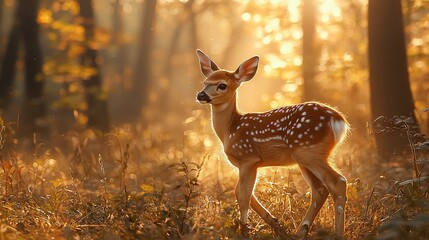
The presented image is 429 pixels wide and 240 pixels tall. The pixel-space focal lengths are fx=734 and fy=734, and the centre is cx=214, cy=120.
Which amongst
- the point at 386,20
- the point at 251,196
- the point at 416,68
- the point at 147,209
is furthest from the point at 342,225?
the point at 416,68

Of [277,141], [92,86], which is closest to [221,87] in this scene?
[277,141]

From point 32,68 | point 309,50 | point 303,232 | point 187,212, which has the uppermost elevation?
point 309,50

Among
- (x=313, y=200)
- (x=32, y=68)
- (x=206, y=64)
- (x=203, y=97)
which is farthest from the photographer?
(x=32, y=68)

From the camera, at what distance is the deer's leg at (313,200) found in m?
6.37

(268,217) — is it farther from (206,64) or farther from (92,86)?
(92,86)

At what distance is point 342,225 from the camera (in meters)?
6.17

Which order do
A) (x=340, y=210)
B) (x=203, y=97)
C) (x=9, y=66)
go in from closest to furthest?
1. (x=340, y=210)
2. (x=203, y=97)
3. (x=9, y=66)

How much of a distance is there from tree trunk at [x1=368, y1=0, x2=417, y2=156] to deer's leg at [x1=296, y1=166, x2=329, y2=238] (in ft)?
13.3

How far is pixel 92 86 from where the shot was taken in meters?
15.9

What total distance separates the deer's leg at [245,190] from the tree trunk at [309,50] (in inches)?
361

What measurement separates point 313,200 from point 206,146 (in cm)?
607

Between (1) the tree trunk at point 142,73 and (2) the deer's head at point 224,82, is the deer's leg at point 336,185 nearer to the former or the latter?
(2) the deer's head at point 224,82

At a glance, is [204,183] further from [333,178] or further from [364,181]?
[333,178]

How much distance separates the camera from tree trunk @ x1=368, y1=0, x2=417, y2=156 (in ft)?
34.7
